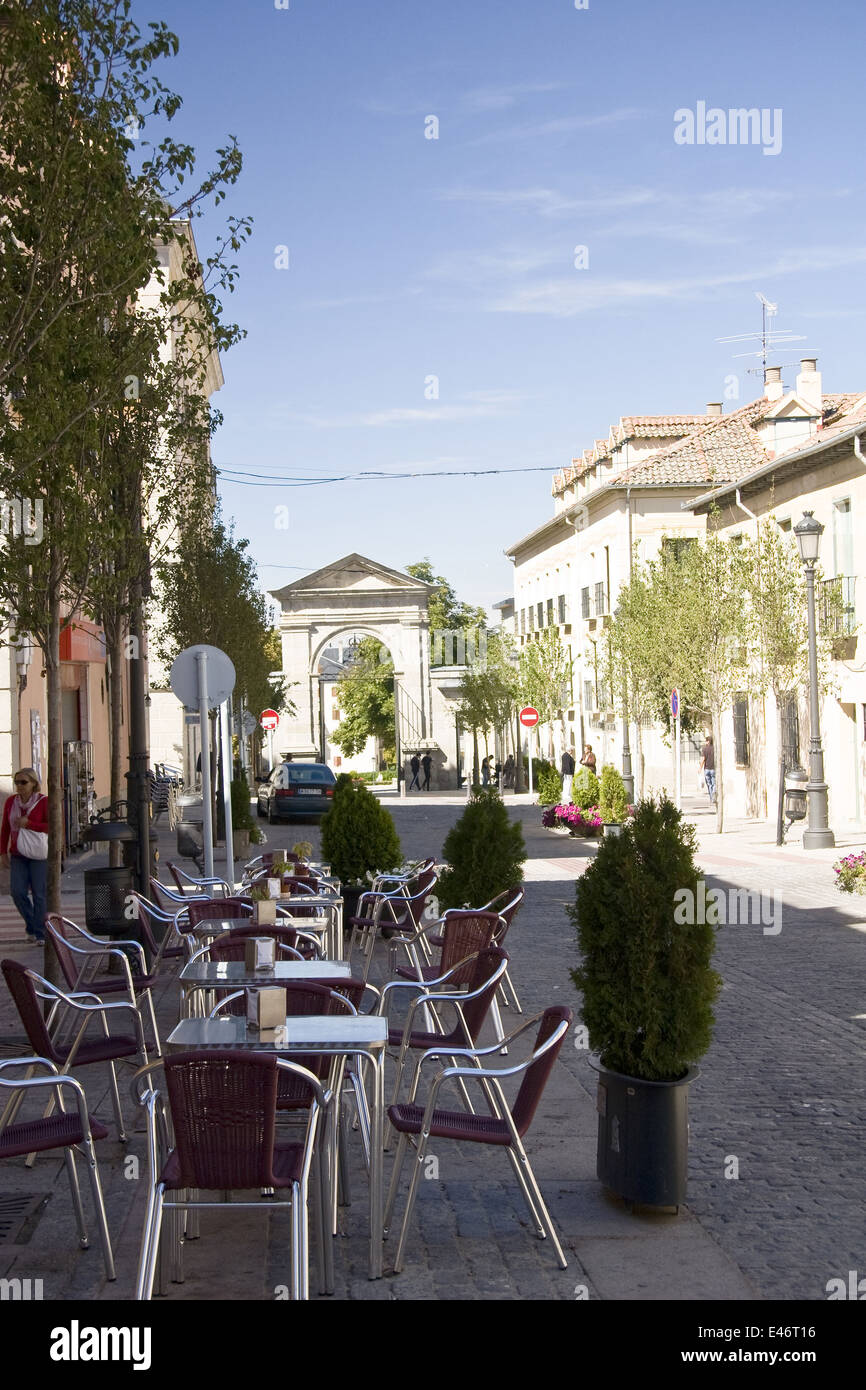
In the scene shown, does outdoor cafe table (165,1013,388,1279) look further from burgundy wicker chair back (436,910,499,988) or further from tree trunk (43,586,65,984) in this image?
tree trunk (43,586,65,984)

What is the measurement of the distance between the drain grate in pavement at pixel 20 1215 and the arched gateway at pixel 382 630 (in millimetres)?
53519

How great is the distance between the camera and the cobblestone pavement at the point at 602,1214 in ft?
17.6

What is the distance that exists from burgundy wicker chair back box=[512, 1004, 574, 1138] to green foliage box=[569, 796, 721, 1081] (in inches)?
14.1

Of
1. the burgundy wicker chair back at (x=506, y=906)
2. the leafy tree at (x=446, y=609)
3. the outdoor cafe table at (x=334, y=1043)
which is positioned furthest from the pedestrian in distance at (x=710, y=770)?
the leafy tree at (x=446, y=609)

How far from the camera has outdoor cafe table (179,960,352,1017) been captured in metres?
7.06

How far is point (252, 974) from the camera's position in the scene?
7262 mm

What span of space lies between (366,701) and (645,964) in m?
79.2

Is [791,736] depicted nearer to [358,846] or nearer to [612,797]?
[612,797]

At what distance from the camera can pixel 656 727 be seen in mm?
45781

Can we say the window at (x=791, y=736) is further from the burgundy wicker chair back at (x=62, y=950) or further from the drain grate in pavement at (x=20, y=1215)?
the drain grate in pavement at (x=20, y=1215)

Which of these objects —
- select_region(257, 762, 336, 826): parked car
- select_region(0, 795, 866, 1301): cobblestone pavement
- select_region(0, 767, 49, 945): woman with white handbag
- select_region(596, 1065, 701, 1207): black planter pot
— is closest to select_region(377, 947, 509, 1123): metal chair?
select_region(0, 795, 866, 1301): cobblestone pavement

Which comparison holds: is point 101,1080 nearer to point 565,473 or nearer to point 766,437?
point 766,437

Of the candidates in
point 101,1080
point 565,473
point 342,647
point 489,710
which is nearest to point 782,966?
point 101,1080

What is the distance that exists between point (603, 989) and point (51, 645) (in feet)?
20.3
